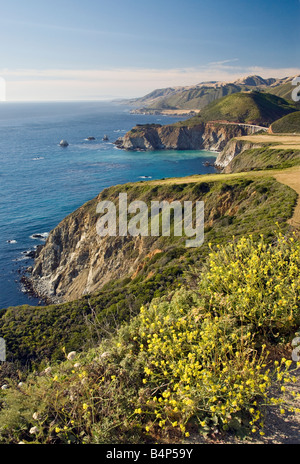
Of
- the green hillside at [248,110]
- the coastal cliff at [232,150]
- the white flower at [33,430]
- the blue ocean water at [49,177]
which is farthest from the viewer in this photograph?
the green hillside at [248,110]

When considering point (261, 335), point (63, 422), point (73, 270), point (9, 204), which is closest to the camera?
point (63, 422)

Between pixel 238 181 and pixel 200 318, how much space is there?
30363 mm

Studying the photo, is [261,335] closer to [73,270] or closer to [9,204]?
[73,270]

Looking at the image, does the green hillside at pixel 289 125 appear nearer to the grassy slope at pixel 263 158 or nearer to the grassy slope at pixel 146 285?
the grassy slope at pixel 263 158

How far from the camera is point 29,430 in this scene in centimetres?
548

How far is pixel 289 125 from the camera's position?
10812 centimetres

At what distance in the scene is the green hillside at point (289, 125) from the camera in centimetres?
10530

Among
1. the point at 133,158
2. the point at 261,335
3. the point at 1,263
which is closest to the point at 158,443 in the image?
the point at 261,335

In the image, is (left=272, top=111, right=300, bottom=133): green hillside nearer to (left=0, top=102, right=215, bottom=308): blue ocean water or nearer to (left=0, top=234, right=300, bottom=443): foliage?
(left=0, top=102, right=215, bottom=308): blue ocean water

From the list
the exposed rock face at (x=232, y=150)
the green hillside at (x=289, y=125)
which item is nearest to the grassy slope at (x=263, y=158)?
the exposed rock face at (x=232, y=150)
